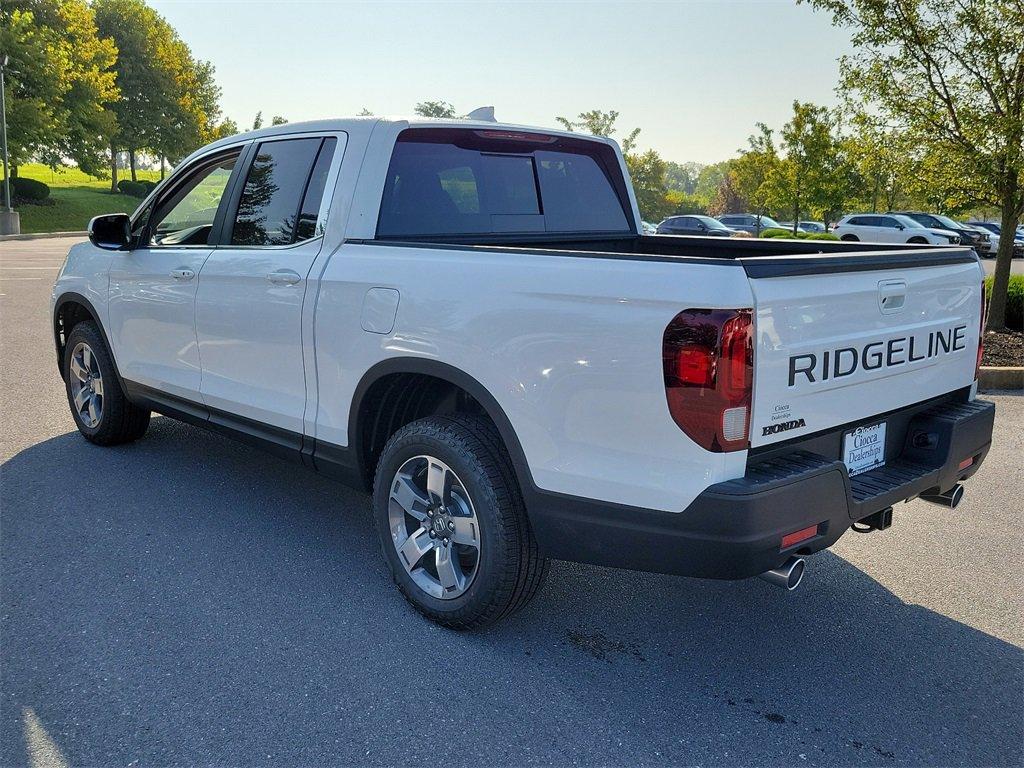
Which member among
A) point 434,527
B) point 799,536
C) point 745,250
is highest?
point 745,250

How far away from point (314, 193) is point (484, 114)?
108 centimetres

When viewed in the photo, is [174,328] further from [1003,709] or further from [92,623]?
[1003,709]

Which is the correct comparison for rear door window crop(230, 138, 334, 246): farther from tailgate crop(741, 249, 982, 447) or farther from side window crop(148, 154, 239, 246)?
tailgate crop(741, 249, 982, 447)

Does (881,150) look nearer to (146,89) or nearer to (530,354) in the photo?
(530,354)

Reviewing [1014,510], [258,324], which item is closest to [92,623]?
[258,324]

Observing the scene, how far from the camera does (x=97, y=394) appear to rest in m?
5.78

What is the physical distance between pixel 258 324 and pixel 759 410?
2464 millimetres

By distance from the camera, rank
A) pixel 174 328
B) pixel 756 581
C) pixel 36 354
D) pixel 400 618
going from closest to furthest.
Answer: pixel 400 618 → pixel 756 581 → pixel 174 328 → pixel 36 354

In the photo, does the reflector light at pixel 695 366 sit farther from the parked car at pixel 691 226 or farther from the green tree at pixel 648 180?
the green tree at pixel 648 180

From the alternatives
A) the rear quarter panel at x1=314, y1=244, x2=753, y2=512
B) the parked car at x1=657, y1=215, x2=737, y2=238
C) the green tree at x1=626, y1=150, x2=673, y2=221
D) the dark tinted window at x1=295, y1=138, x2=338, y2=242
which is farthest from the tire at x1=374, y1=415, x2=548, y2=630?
the green tree at x1=626, y1=150, x2=673, y2=221

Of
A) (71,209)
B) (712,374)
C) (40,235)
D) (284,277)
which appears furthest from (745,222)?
(712,374)

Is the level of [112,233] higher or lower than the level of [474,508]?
higher

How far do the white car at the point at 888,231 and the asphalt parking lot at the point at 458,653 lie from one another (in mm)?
27624

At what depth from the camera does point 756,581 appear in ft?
13.2
